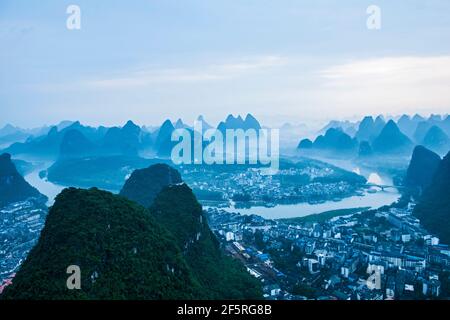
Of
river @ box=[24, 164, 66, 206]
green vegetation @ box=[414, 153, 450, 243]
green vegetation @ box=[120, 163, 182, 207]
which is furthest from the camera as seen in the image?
river @ box=[24, 164, 66, 206]

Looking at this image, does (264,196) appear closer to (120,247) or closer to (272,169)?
(272,169)

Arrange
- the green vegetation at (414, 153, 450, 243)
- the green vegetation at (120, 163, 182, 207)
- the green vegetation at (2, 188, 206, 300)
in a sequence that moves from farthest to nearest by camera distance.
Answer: the green vegetation at (120, 163, 182, 207), the green vegetation at (414, 153, 450, 243), the green vegetation at (2, 188, 206, 300)

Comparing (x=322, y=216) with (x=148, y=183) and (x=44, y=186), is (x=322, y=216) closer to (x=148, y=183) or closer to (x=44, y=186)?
(x=148, y=183)

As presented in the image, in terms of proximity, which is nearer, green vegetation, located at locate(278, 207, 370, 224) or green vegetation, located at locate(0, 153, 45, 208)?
green vegetation, located at locate(278, 207, 370, 224)

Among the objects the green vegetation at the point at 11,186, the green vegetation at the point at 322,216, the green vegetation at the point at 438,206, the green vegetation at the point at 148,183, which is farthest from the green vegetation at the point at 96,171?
the green vegetation at the point at 438,206

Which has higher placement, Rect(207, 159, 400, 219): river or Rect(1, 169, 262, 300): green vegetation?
Rect(1, 169, 262, 300): green vegetation

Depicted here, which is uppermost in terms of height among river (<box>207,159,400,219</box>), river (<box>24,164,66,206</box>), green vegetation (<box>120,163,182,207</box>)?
green vegetation (<box>120,163,182,207</box>)

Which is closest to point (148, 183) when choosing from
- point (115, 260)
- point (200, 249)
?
point (200, 249)

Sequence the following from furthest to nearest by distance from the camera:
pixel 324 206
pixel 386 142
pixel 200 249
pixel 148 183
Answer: pixel 386 142, pixel 324 206, pixel 148 183, pixel 200 249

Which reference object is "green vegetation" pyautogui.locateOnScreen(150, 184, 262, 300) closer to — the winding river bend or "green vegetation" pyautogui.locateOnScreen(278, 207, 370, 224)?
"green vegetation" pyautogui.locateOnScreen(278, 207, 370, 224)

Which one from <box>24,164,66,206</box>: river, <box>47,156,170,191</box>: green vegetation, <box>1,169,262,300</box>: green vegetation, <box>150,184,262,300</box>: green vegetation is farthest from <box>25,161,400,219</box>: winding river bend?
<box>1,169,262,300</box>: green vegetation

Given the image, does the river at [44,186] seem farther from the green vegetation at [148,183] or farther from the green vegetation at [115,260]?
the green vegetation at [115,260]
